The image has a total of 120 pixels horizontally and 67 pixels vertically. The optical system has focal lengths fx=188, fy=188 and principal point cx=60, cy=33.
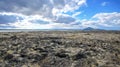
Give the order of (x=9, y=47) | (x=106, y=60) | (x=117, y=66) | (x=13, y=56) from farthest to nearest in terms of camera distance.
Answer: (x=9, y=47) < (x=13, y=56) < (x=106, y=60) < (x=117, y=66)

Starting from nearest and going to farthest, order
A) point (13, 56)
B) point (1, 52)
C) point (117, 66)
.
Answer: point (117, 66) → point (13, 56) → point (1, 52)

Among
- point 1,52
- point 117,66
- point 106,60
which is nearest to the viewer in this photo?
point 117,66

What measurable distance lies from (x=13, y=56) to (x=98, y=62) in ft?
46.2

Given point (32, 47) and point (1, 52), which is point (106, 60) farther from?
point (1, 52)

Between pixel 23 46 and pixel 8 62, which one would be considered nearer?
pixel 8 62

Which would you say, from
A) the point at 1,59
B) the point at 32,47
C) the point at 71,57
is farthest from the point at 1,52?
the point at 71,57

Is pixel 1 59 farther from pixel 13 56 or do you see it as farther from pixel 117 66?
pixel 117 66

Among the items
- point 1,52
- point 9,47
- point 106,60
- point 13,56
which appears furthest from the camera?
point 9,47

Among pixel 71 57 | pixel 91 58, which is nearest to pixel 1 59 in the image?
pixel 71 57

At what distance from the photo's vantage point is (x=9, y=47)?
122ft

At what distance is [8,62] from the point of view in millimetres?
29844

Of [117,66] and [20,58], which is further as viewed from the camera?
[20,58]

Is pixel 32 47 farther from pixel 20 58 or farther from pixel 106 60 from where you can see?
pixel 106 60

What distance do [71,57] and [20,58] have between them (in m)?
8.44
